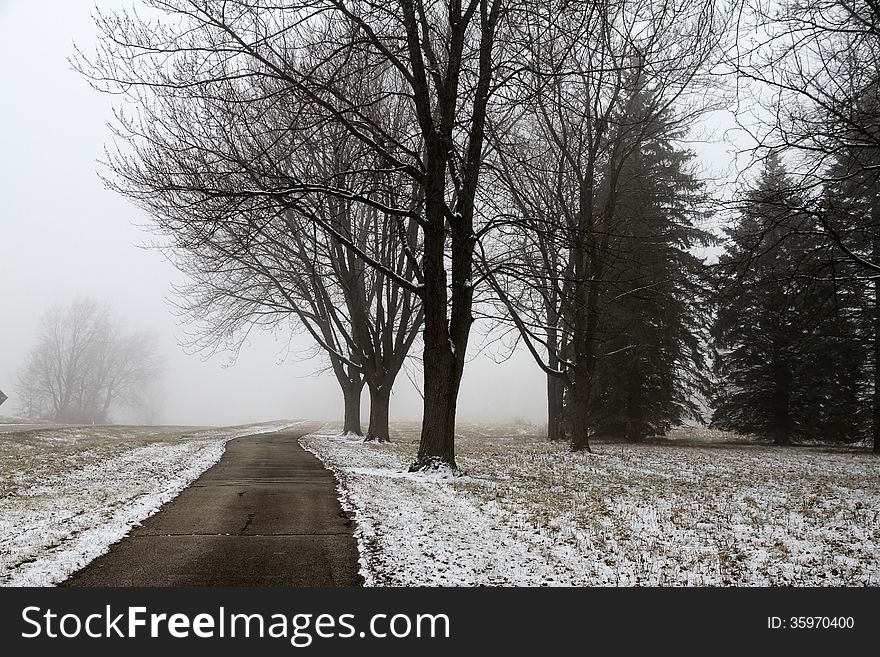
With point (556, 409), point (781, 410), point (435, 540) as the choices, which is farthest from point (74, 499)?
point (781, 410)

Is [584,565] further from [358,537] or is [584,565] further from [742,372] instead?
[742,372]

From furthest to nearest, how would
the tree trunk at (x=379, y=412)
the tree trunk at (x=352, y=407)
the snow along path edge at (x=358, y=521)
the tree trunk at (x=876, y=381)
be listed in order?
the tree trunk at (x=352, y=407) → the tree trunk at (x=379, y=412) → the tree trunk at (x=876, y=381) → the snow along path edge at (x=358, y=521)

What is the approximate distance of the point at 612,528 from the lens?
653 centimetres

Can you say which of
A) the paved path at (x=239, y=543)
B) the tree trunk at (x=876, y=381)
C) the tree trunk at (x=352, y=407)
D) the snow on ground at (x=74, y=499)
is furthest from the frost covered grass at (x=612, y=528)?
the tree trunk at (x=352, y=407)

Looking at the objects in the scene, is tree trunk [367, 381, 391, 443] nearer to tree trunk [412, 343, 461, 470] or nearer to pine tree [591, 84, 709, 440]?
pine tree [591, 84, 709, 440]

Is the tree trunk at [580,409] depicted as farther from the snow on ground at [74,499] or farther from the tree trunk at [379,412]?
the snow on ground at [74,499]

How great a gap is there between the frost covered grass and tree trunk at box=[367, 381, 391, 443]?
9.85 metres

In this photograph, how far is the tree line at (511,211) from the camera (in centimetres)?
982

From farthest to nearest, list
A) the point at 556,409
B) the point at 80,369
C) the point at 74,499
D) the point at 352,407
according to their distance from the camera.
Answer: the point at 80,369 < the point at 556,409 < the point at 352,407 < the point at 74,499

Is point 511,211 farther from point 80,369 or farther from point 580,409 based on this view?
point 80,369

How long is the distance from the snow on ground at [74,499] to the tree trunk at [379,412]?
7.34m

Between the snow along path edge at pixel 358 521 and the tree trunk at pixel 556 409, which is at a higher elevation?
the tree trunk at pixel 556 409

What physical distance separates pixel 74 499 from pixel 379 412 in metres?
14.5

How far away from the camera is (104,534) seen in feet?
19.2
